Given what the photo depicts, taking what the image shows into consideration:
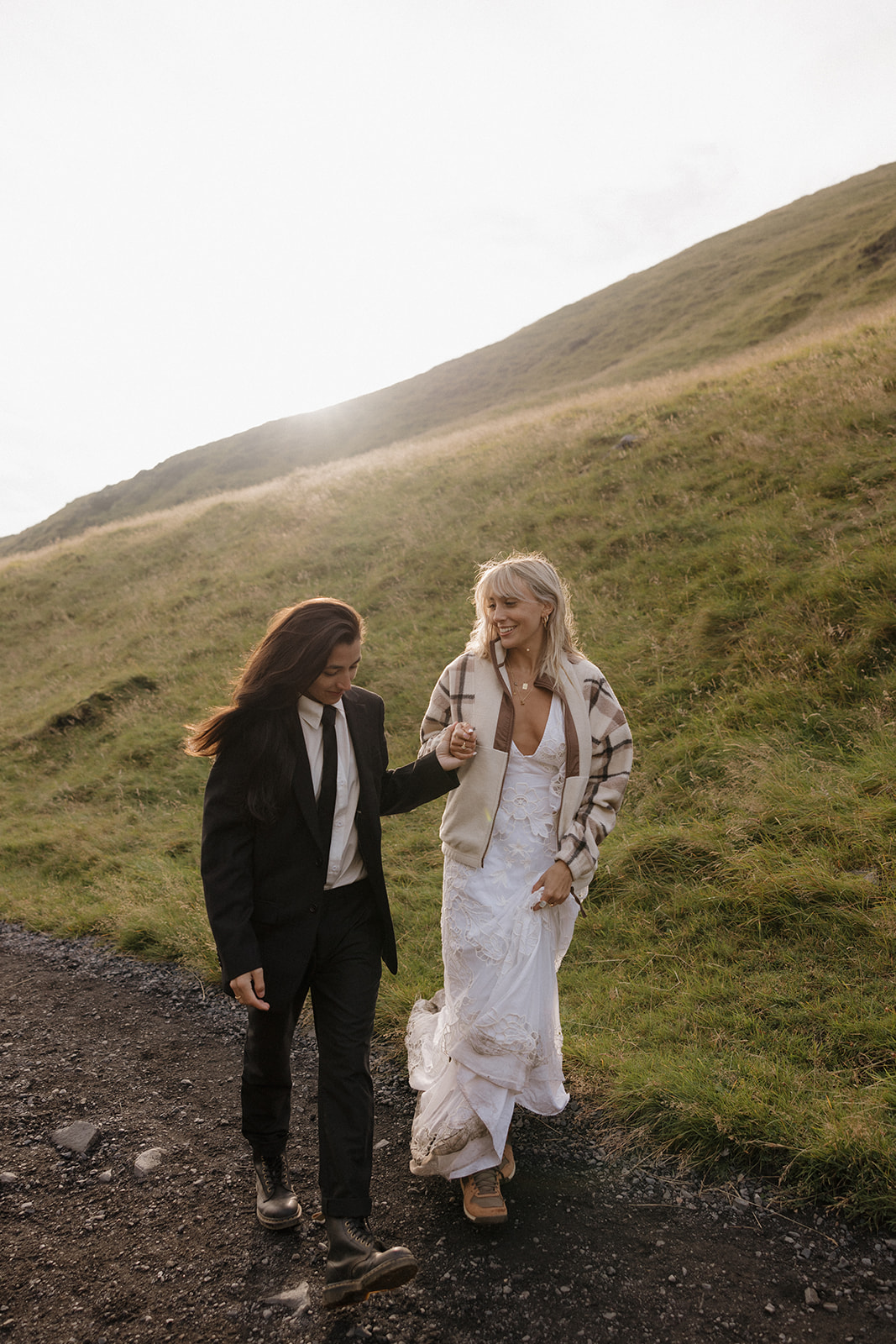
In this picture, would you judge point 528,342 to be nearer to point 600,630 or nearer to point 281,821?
point 600,630

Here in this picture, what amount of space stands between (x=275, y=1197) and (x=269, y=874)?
135 cm

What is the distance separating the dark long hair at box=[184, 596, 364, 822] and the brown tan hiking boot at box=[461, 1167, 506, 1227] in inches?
68.0

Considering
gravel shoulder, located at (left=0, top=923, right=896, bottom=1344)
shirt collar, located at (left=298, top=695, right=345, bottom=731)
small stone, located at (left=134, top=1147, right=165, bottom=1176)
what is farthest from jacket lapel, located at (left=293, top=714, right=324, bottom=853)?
small stone, located at (left=134, top=1147, right=165, bottom=1176)

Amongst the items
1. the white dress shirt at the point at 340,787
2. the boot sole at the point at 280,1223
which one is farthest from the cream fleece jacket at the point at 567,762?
the boot sole at the point at 280,1223

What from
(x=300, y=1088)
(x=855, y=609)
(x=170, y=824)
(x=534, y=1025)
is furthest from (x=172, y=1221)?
(x=855, y=609)

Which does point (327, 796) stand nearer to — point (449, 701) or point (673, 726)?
point (449, 701)

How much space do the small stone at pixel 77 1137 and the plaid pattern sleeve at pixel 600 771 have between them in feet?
9.17

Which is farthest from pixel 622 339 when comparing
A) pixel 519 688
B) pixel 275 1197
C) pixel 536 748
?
pixel 275 1197

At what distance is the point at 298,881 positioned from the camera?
3.23 m

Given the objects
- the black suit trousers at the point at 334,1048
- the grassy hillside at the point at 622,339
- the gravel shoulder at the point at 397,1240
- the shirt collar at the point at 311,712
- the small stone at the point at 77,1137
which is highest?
the grassy hillside at the point at 622,339

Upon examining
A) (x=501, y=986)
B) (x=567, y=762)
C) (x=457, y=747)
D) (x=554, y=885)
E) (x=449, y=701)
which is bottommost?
(x=501, y=986)

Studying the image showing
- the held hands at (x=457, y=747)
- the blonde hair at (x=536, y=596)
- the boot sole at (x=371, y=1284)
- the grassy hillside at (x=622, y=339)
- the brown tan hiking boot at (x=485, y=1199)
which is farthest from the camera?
the grassy hillside at (x=622, y=339)

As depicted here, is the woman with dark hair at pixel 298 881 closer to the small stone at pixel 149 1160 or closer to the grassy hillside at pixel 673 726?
the small stone at pixel 149 1160

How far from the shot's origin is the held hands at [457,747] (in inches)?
136
